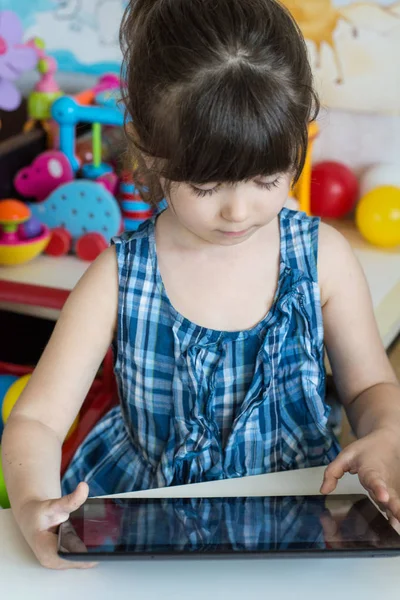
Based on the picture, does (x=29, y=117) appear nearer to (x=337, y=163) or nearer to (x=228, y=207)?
(x=337, y=163)

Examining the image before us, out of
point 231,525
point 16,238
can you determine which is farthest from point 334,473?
point 16,238

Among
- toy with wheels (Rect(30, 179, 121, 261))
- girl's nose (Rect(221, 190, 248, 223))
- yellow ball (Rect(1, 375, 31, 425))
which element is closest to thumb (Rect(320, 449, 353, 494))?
girl's nose (Rect(221, 190, 248, 223))

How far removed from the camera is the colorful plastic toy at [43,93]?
1.62 meters

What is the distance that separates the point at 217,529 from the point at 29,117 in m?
1.29

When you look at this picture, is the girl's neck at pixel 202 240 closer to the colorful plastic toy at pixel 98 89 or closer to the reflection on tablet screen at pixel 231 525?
the reflection on tablet screen at pixel 231 525

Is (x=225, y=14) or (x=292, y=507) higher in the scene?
(x=225, y=14)

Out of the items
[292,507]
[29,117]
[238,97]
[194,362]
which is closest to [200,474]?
[194,362]

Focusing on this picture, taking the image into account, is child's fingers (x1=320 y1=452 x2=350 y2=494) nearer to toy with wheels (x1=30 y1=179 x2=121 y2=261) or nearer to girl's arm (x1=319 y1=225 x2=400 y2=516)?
girl's arm (x1=319 y1=225 x2=400 y2=516)

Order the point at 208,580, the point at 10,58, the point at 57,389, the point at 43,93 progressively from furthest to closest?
the point at 43,93 < the point at 10,58 < the point at 57,389 < the point at 208,580

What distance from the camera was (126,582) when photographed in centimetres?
58

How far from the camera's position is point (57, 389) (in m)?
0.77

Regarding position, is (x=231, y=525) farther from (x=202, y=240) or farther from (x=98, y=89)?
(x=98, y=89)

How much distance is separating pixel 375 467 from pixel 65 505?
0.25 meters

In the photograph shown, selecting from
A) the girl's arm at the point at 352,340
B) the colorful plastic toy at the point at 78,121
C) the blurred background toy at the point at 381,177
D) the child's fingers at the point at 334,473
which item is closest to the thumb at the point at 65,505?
the child's fingers at the point at 334,473
